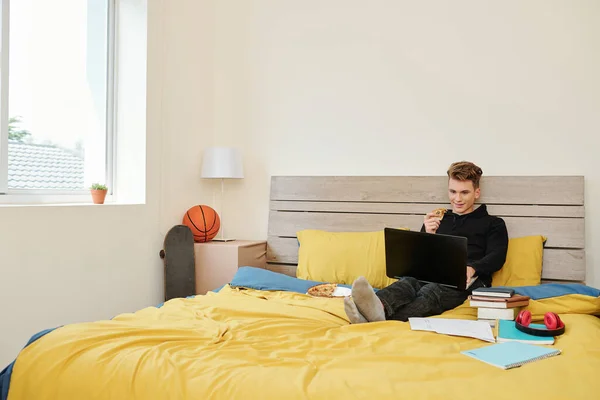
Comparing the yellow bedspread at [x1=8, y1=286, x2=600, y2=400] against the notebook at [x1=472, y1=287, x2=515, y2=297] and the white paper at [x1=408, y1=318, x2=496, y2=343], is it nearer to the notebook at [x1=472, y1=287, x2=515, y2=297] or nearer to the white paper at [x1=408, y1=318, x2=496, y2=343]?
the white paper at [x1=408, y1=318, x2=496, y2=343]

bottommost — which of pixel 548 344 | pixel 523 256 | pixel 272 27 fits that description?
pixel 548 344

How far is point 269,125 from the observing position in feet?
12.6

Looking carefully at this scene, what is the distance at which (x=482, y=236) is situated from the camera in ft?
9.77

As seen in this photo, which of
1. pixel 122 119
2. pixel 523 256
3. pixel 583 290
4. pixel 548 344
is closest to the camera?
pixel 548 344

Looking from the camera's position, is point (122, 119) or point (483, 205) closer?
point (483, 205)

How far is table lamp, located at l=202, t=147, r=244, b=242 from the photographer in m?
3.64

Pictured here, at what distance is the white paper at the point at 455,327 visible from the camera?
79.3 inches

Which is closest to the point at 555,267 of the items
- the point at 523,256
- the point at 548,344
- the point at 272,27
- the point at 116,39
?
the point at 523,256

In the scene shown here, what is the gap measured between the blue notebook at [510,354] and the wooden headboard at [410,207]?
4.83 ft

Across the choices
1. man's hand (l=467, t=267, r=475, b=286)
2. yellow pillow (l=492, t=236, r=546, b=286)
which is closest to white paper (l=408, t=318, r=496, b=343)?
man's hand (l=467, t=267, r=475, b=286)

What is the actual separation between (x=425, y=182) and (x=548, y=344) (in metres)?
1.60

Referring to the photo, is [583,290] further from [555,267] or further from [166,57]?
[166,57]

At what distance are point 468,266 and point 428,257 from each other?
15.1 inches

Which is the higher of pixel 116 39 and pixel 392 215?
pixel 116 39
